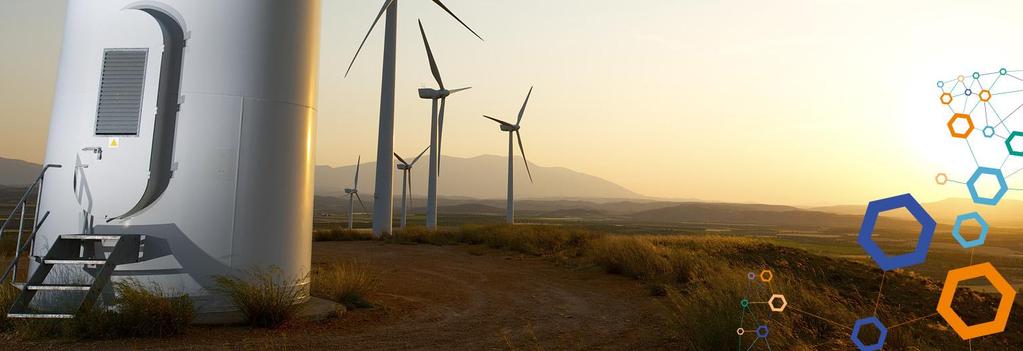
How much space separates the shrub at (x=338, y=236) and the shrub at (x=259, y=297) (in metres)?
20.6

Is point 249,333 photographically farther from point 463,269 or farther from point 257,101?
point 463,269

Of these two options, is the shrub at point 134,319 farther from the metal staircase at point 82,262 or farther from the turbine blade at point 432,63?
the turbine blade at point 432,63

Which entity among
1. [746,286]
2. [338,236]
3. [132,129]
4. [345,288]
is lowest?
[345,288]

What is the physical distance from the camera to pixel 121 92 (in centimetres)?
894

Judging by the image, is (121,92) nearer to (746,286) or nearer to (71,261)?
(71,261)

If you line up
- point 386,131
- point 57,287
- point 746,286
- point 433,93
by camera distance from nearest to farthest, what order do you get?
point 57,287 < point 746,286 < point 386,131 < point 433,93

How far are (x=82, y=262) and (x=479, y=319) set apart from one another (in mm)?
5614

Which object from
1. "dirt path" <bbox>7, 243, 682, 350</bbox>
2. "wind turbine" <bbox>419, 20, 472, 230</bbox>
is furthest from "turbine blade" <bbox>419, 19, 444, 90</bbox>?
"dirt path" <bbox>7, 243, 682, 350</bbox>

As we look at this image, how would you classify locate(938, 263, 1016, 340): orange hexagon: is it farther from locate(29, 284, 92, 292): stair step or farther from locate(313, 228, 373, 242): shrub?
locate(313, 228, 373, 242): shrub

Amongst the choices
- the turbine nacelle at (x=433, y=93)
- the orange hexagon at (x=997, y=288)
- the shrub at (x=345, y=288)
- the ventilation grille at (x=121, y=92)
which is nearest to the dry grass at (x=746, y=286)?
the orange hexagon at (x=997, y=288)

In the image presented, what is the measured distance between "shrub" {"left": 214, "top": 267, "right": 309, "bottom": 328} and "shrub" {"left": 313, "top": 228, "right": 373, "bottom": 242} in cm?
2058

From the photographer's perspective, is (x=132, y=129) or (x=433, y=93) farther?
(x=433, y=93)

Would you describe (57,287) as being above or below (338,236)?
below

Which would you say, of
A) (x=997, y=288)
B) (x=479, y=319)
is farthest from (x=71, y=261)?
(x=997, y=288)
